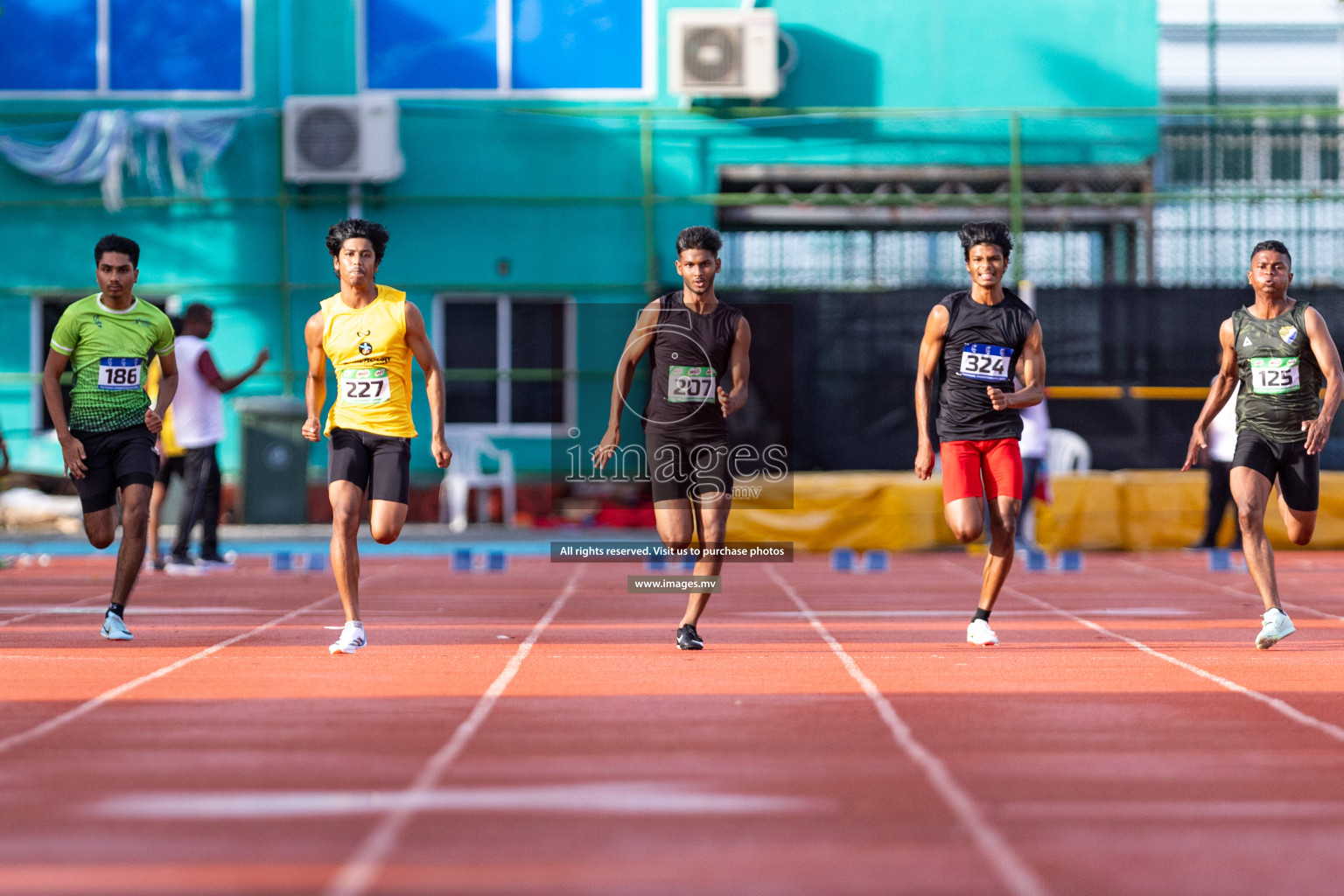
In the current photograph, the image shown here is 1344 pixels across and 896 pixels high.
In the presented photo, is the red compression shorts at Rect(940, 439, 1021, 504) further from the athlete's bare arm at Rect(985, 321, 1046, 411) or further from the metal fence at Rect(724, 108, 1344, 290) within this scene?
the metal fence at Rect(724, 108, 1344, 290)

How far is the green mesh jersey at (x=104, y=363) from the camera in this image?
8359 mm

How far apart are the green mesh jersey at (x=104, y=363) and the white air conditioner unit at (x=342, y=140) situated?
1105 cm

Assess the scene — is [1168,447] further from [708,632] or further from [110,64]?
[110,64]

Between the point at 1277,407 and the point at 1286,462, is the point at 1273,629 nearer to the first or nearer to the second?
Answer: the point at 1286,462

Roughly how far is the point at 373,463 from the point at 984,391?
2.94 meters

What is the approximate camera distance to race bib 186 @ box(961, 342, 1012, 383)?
321 inches

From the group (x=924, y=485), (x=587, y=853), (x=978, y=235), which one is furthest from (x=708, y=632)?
(x=924, y=485)

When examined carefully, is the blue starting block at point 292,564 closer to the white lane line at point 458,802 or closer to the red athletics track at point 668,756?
the red athletics track at point 668,756

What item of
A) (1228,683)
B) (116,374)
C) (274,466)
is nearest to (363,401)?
(116,374)

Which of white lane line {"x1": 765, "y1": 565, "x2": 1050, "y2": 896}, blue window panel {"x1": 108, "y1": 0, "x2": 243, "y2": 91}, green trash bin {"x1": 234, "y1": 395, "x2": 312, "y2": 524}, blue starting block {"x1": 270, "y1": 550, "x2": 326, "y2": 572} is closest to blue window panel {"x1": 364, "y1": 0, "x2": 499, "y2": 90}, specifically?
blue window panel {"x1": 108, "y1": 0, "x2": 243, "y2": 91}

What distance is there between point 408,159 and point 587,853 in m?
16.7

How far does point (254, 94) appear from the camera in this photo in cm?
1989

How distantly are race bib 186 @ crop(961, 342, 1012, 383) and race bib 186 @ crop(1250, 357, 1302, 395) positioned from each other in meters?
1.22

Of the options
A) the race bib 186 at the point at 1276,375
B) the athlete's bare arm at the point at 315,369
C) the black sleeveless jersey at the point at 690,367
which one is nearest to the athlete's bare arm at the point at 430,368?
the athlete's bare arm at the point at 315,369
